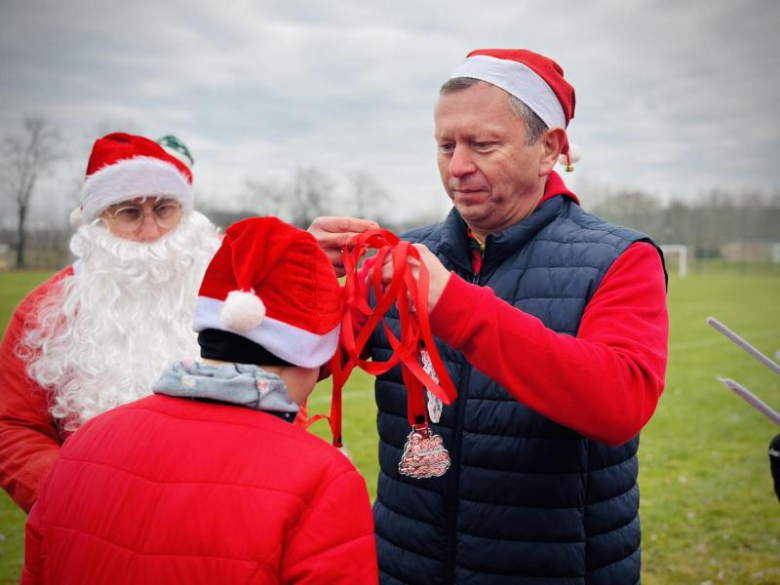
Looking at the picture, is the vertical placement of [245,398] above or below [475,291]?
below

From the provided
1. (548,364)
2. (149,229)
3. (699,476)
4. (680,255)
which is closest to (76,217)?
(149,229)

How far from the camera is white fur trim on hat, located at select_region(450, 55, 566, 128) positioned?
86.4 inches

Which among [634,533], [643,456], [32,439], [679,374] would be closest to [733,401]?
[679,374]

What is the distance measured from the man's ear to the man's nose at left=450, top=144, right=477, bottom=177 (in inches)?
10.0

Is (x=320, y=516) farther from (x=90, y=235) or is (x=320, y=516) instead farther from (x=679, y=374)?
(x=679, y=374)

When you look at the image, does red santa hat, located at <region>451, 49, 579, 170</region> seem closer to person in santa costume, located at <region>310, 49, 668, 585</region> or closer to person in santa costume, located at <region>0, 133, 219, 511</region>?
person in santa costume, located at <region>310, 49, 668, 585</region>

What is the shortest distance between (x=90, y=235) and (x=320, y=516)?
2.44 m

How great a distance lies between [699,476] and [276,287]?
7.28m

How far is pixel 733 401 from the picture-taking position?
11.2 metres

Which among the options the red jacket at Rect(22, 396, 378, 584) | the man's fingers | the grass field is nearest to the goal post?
the grass field

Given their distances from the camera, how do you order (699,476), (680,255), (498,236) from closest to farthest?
(498,236) → (699,476) → (680,255)

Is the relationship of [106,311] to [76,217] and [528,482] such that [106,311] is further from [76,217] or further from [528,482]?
[528,482]

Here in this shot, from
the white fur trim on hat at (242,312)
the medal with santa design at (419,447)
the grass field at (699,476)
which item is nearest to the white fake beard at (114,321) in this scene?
the medal with santa design at (419,447)

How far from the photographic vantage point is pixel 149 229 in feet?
11.5
